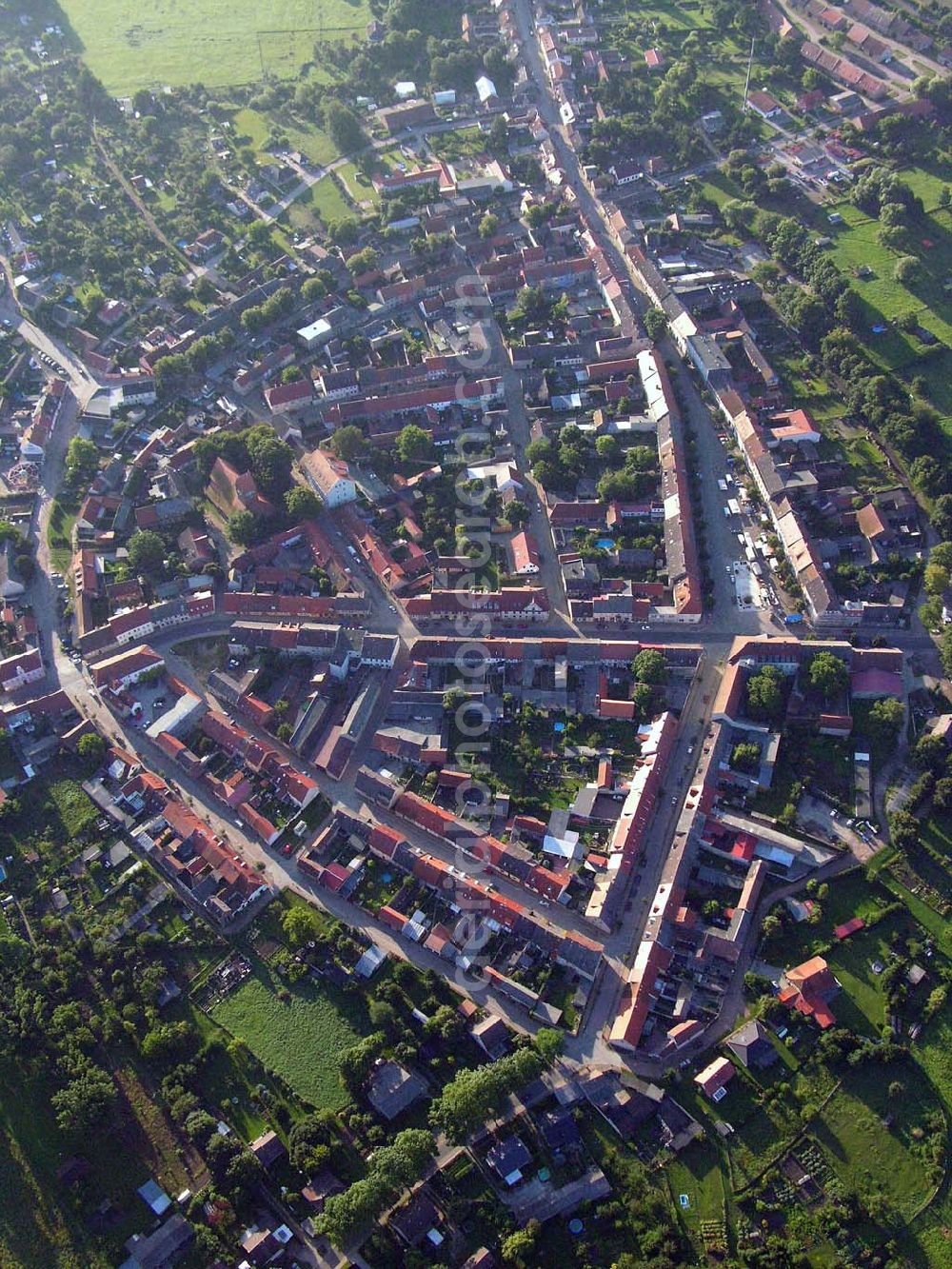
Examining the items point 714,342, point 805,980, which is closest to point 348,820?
point 805,980

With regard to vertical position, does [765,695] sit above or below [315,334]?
below

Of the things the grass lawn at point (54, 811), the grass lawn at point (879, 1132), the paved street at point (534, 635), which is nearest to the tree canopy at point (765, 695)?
the paved street at point (534, 635)

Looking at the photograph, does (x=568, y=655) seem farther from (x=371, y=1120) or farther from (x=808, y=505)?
(x=371, y=1120)

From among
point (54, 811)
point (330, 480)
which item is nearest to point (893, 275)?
point (330, 480)

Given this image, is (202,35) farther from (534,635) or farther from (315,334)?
(534,635)

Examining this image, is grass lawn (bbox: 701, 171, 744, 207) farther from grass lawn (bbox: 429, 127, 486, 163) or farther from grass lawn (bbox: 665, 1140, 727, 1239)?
grass lawn (bbox: 665, 1140, 727, 1239)

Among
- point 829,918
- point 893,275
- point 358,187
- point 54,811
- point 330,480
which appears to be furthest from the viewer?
point 358,187
